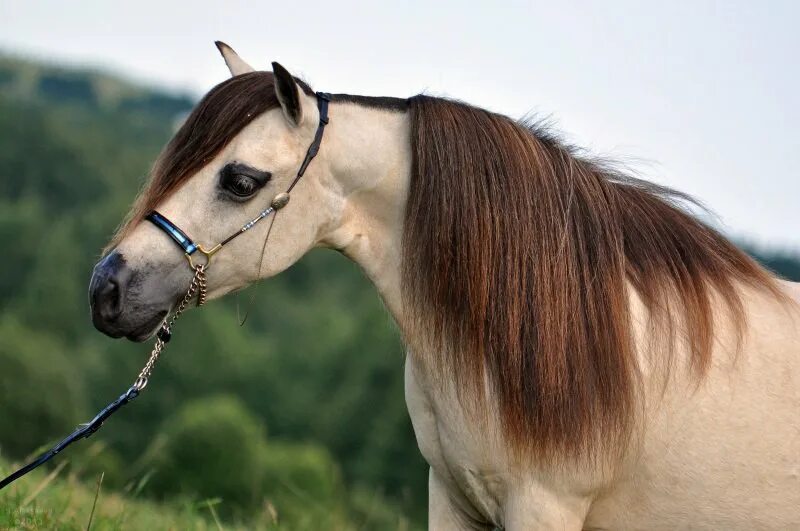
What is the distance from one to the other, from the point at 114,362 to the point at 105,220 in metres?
17.9

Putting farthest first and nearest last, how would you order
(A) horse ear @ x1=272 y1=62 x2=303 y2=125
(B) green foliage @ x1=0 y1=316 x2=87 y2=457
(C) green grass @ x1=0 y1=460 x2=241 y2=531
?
(B) green foliage @ x1=0 y1=316 x2=87 y2=457 → (C) green grass @ x1=0 y1=460 x2=241 y2=531 → (A) horse ear @ x1=272 y1=62 x2=303 y2=125

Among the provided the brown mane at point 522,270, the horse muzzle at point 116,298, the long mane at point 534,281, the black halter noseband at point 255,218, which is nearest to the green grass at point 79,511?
the horse muzzle at point 116,298

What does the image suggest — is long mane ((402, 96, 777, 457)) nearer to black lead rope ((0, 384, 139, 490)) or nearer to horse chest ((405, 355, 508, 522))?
horse chest ((405, 355, 508, 522))

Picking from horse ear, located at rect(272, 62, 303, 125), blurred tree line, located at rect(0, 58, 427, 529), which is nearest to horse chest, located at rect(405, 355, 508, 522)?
horse ear, located at rect(272, 62, 303, 125)

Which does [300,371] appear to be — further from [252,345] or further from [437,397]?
[437,397]

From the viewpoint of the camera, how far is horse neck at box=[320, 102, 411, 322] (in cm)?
449

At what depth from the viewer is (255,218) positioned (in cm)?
434

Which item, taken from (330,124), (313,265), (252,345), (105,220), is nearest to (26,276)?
(105,220)

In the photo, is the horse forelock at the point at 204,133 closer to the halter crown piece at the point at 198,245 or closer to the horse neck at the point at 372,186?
the halter crown piece at the point at 198,245

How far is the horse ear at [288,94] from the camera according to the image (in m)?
4.16

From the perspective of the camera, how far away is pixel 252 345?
52.0m

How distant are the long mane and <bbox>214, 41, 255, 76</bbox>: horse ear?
0.81 m

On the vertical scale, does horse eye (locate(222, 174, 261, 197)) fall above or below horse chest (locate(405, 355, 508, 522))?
above

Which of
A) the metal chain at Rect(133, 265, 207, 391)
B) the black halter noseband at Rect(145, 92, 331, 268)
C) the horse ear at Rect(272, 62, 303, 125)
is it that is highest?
the horse ear at Rect(272, 62, 303, 125)
